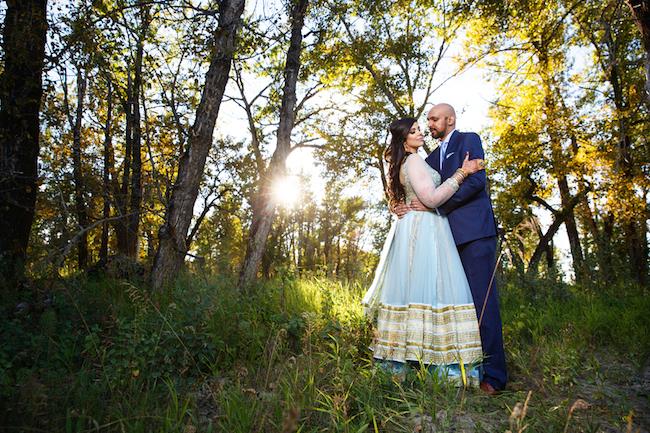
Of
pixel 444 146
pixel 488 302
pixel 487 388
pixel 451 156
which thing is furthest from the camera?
pixel 444 146

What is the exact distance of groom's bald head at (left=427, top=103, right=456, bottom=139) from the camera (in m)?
3.55

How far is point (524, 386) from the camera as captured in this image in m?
3.21

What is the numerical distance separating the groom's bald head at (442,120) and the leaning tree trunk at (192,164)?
2.79m

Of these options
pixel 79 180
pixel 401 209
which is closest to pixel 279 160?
pixel 79 180

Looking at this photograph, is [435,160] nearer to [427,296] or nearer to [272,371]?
[427,296]

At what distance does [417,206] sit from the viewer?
351cm

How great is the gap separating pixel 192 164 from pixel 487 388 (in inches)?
161

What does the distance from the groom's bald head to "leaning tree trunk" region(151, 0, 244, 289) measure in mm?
2787

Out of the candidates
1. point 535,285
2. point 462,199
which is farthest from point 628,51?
point 462,199

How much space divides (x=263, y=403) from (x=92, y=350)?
5.17 ft

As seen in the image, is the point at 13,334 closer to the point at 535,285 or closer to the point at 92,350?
the point at 92,350

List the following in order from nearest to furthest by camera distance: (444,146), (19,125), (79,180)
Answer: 1. (444,146)
2. (19,125)
3. (79,180)

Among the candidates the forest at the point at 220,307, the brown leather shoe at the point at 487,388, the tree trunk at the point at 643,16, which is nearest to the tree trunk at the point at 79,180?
the forest at the point at 220,307

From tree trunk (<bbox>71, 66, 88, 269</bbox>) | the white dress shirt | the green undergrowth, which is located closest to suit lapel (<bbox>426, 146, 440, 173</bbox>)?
the white dress shirt
